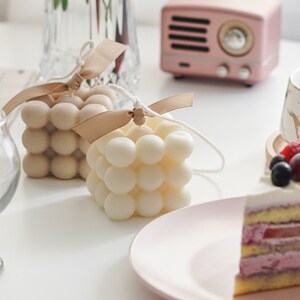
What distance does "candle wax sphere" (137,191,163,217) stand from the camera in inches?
49.1

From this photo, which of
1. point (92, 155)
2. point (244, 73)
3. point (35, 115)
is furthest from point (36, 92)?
point (244, 73)

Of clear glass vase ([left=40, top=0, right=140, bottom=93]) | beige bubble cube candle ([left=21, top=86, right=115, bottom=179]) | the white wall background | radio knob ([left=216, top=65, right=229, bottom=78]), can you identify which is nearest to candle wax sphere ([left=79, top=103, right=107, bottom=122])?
beige bubble cube candle ([left=21, top=86, right=115, bottom=179])

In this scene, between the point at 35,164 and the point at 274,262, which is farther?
→ the point at 35,164

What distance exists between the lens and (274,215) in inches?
43.7

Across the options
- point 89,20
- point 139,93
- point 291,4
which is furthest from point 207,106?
point 291,4

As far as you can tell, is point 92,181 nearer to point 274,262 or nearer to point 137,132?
point 137,132

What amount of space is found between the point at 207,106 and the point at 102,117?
410 millimetres

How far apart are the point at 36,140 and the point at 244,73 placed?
0.47m

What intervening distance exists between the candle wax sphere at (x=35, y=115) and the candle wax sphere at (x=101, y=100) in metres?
0.06

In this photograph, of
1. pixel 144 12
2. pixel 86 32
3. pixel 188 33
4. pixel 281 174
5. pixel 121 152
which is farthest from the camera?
pixel 144 12

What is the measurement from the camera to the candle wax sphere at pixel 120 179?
1.23 m

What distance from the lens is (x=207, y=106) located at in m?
1.63

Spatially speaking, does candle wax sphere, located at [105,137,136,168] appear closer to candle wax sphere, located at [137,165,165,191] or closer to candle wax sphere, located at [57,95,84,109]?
candle wax sphere, located at [137,165,165,191]

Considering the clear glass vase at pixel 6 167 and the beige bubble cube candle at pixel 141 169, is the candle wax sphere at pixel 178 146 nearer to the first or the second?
the beige bubble cube candle at pixel 141 169
